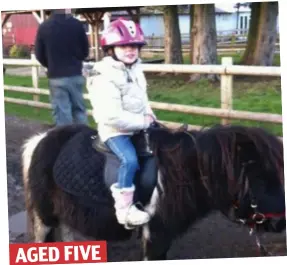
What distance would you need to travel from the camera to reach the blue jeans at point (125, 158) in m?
2.16

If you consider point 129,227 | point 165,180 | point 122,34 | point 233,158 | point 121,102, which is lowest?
point 129,227

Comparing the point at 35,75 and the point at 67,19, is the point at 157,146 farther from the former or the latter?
the point at 35,75

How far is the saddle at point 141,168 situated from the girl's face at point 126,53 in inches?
12.1

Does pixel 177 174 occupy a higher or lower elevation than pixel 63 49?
lower

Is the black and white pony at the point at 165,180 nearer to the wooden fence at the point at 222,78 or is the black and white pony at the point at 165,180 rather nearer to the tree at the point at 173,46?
the wooden fence at the point at 222,78

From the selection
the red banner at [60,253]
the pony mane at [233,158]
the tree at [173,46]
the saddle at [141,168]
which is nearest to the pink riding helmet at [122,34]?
the saddle at [141,168]

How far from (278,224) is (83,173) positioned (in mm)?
835

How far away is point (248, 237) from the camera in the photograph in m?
2.43

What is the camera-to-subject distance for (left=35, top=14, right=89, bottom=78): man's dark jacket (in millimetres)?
2969

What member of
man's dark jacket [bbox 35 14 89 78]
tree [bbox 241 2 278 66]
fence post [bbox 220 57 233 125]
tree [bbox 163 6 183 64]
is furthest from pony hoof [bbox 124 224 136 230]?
tree [bbox 163 6 183 64]

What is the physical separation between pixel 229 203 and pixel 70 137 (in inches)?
30.7

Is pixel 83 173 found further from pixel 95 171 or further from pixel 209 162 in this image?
pixel 209 162

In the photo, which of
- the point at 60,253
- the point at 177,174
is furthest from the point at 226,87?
the point at 60,253

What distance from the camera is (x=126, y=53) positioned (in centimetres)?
217
